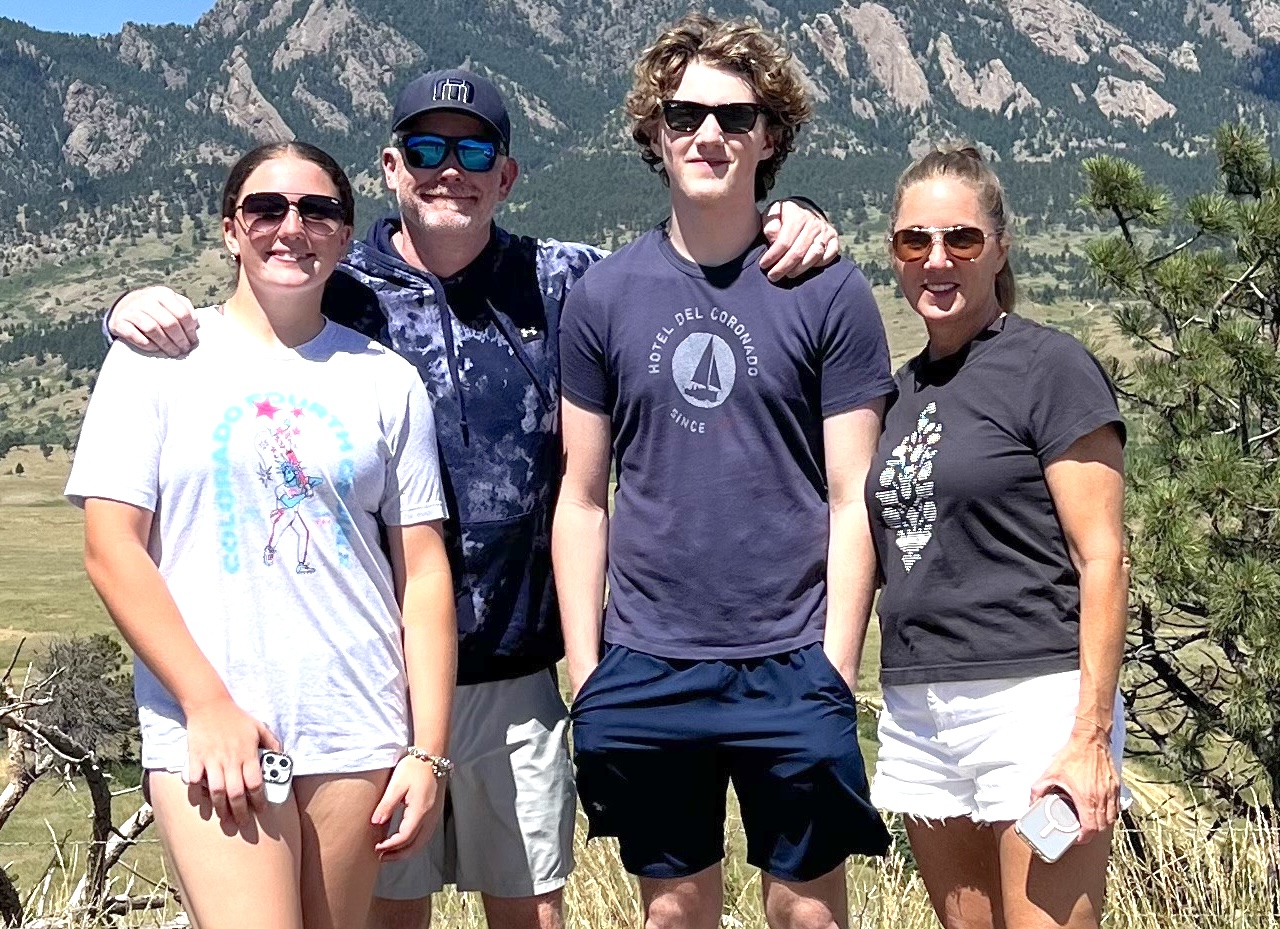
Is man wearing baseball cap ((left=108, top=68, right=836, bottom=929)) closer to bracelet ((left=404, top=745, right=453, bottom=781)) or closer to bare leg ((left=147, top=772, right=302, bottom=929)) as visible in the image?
bracelet ((left=404, top=745, right=453, bottom=781))

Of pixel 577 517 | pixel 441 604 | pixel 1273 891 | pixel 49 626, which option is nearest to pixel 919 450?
pixel 577 517

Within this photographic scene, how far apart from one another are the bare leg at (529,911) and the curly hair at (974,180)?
191 centimetres

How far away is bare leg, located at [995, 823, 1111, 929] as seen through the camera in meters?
2.85

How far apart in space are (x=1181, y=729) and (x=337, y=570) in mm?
7874

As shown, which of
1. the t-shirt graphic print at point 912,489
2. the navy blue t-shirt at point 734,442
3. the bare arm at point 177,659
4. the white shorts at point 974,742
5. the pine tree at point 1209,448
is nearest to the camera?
the bare arm at point 177,659

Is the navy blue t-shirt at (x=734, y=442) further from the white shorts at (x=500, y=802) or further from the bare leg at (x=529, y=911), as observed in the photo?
the bare leg at (x=529, y=911)

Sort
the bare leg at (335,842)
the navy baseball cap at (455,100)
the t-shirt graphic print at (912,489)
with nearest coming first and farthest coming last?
the bare leg at (335,842)
the t-shirt graphic print at (912,489)
the navy baseball cap at (455,100)

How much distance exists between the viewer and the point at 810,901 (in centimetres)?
315

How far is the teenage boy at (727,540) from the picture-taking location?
3100 millimetres

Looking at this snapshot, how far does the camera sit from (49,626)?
53.5 m

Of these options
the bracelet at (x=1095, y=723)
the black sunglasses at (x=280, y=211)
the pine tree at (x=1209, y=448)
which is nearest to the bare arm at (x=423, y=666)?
the black sunglasses at (x=280, y=211)

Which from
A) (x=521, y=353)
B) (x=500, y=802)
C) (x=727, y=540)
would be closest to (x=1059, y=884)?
(x=727, y=540)

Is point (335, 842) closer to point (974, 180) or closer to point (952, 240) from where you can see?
point (952, 240)

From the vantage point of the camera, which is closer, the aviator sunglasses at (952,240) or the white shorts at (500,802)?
the aviator sunglasses at (952,240)
